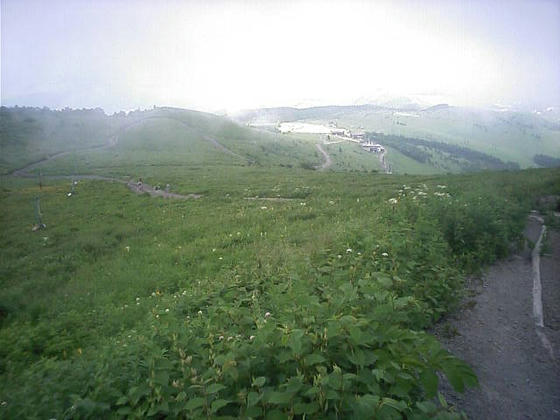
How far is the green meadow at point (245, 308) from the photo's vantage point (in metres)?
3.28

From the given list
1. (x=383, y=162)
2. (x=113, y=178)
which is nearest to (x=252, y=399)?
(x=113, y=178)

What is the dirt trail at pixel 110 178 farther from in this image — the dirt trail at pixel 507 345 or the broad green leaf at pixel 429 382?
the broad green leaf at pixel 429 382

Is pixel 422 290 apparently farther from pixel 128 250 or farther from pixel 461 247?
pixel 128 250

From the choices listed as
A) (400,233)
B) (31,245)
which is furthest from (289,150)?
(400,233)

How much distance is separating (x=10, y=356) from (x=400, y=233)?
9236 mm

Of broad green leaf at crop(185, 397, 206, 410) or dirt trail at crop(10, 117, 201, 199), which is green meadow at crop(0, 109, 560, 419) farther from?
dirt trail at crop(10, 117, 201, 199)

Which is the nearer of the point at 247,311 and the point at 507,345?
the point at 247,311

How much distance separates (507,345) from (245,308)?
489 cm

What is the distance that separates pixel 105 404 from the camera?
133 inches

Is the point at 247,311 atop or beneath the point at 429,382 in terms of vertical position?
beneath

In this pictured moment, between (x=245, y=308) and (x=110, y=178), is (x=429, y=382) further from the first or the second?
(x=110, y=178)

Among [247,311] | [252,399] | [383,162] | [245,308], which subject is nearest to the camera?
[252,399]

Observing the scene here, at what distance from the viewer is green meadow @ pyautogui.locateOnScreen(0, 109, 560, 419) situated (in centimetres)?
328

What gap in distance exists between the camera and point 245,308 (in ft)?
19.4
